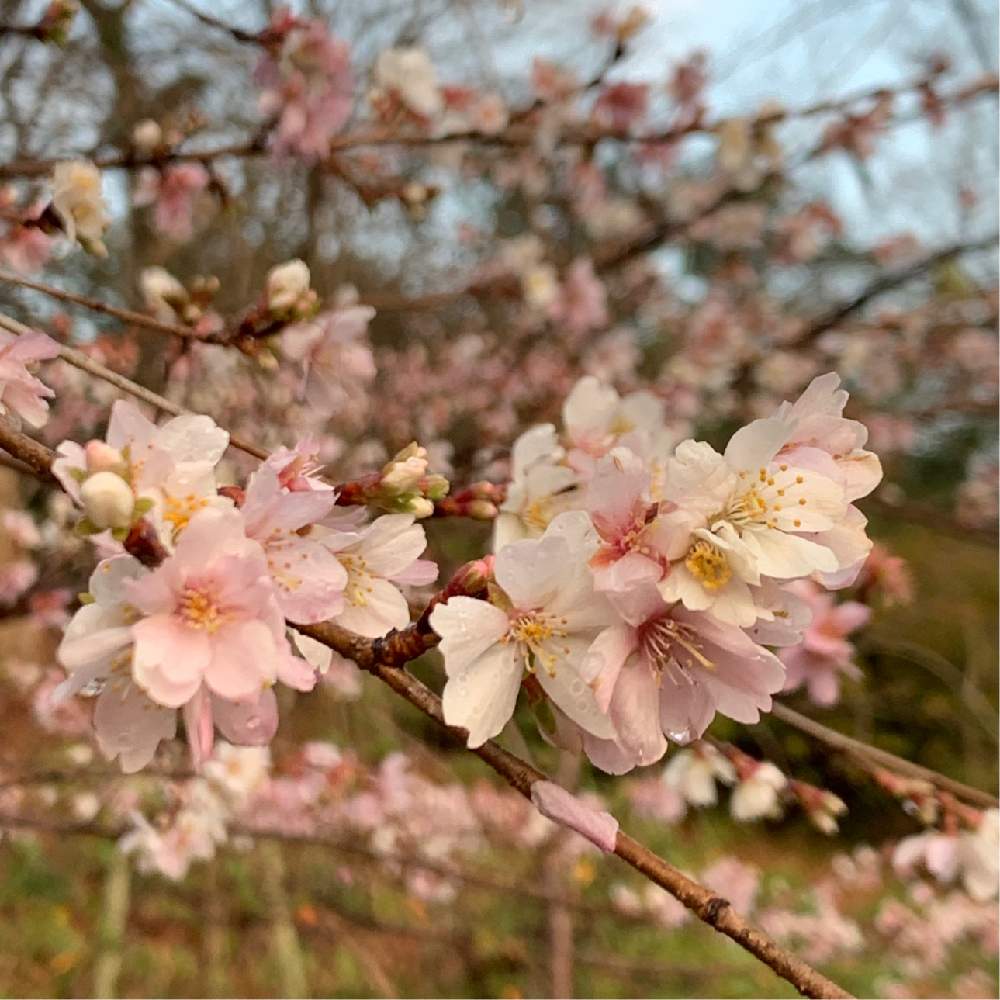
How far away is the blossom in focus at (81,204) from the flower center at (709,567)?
0.85 m

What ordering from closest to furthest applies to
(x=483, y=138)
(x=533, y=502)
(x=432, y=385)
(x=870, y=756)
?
1. (x=533, y=502)
2. (x=870, y=756)
3. (x=483, y=138)
4. (x=432, y=385)

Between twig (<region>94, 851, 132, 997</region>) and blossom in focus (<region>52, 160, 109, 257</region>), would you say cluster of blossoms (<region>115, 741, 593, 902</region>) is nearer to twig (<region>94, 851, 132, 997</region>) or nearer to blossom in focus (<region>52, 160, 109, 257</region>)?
twig (<region>94, 851, 132, 997</region>)

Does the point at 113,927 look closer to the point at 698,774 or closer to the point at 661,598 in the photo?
the point at 698,774

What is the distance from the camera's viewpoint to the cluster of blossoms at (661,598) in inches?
25.1

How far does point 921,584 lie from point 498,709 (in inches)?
287

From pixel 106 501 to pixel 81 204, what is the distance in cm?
73

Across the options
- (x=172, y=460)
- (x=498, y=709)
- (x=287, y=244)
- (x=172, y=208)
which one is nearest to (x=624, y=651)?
(x=498, y=709)

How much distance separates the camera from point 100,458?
0.58 metres

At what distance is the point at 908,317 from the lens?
347 cm

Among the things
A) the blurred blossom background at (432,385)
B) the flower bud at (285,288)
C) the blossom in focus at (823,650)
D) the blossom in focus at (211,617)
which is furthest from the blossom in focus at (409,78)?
the blossom in focus at (211,617)

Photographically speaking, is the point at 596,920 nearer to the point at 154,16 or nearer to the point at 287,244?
the point at 287,244

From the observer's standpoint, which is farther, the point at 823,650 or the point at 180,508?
the point at 823,650

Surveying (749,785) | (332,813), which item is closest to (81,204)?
(749,785)

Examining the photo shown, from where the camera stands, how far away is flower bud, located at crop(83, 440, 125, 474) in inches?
23.0
